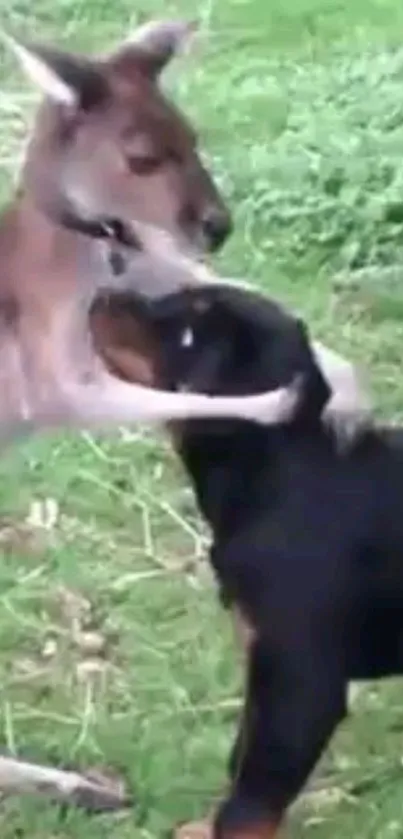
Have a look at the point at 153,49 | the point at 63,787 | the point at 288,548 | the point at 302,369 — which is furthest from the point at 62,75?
the point at 63,787

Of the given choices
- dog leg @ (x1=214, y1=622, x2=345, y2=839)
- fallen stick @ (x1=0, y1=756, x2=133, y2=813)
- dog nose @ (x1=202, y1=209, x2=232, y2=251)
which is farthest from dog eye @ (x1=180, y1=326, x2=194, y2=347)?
fallen stick @ (x1=0, y1=756, x2=133, y2=813)

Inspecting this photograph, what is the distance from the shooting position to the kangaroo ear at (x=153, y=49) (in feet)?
15.4

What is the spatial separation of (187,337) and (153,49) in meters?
0.99

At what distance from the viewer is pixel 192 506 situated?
5.23m

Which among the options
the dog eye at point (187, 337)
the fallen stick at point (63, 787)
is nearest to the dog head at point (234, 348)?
the dog eye at point (187, 337)

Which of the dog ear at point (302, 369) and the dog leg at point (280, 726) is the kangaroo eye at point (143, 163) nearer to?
the dog ear at point (302, 369)

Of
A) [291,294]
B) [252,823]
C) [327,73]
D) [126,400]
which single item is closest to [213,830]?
[252,823]

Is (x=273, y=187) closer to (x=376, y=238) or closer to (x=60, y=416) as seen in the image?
(x=376, y=238)

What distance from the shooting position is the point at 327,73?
24.3ft

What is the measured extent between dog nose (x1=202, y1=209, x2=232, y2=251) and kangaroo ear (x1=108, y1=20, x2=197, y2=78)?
12.2 inches

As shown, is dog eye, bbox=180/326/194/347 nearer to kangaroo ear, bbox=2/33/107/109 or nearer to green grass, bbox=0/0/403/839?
kangaroo ear, bbox=2/33/107/109

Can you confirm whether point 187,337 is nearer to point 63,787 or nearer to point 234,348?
point 234,348

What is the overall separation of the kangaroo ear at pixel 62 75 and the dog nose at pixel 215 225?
0.92ft

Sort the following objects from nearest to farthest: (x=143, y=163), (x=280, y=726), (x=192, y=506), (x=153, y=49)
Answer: (x=280, y=726) < (x=143, y=163) < (x=153, y=49) < (x=192, y=506)
